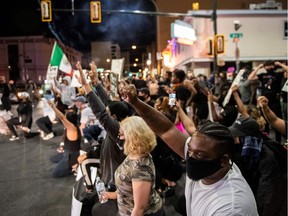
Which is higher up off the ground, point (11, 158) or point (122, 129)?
point (122, 129)

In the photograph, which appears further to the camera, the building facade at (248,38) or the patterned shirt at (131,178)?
the building facade at (248,38)

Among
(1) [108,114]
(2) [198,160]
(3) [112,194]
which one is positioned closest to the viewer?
(2) [198,160]

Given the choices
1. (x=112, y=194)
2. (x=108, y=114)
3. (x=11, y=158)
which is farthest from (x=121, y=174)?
(x=11, y=158)

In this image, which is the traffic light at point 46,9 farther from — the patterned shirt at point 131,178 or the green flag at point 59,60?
the patterned shirt at point 131,178

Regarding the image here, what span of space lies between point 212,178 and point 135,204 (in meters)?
1.23

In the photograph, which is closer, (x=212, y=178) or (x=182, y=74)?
(x=212, y=178)

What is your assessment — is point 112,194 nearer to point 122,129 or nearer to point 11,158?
point 122,129

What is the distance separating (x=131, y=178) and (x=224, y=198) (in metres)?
1.39

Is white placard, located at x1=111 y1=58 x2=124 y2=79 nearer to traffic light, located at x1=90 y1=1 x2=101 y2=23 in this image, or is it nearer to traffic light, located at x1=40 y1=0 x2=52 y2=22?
traffic light, located at x1=90 y1=1 x2=101 y2=23

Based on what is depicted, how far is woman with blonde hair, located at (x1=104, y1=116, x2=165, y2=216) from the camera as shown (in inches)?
121

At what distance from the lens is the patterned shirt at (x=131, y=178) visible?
10.3ft

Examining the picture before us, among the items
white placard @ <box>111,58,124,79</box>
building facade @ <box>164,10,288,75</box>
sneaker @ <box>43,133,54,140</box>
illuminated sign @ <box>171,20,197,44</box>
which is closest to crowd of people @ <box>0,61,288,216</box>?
white placard @ <box>111,58,124,79</box>

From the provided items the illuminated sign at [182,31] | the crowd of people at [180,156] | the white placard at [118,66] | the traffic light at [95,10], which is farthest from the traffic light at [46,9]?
the crowd of people at [180,156]

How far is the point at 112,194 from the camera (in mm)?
3777
